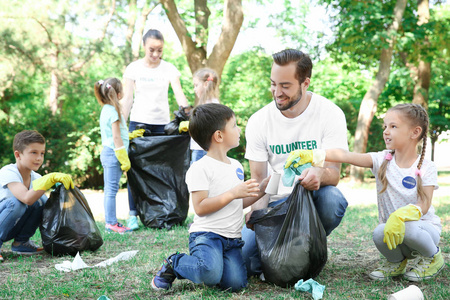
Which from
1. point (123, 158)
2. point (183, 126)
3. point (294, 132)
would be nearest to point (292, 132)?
point (294, 132)

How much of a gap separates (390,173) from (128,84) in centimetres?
294

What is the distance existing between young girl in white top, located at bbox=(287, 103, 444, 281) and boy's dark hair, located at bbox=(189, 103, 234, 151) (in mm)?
435

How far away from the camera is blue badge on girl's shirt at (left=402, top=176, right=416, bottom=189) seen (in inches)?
102

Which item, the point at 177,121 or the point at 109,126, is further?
the point at 177,121

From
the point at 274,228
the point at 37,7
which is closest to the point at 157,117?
the point at 274,228

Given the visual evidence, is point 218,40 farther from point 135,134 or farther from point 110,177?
point 110,177

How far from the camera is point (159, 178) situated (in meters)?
4.64

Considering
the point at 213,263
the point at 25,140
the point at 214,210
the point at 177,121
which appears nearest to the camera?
the point at 213,263

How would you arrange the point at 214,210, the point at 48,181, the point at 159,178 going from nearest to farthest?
1. the point at 214,210
2. the point at 48,181
3. the point at 159,178

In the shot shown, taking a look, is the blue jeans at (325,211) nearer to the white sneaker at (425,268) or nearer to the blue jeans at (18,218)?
the white sneaker at (425,268)

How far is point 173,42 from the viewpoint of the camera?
2370cm

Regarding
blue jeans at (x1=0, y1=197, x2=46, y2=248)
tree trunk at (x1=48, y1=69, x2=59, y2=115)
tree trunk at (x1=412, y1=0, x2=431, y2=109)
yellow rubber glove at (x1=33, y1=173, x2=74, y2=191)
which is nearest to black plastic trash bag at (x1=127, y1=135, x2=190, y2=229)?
blue jeans at (x1=0, y1=197, x2=46, y2=248)

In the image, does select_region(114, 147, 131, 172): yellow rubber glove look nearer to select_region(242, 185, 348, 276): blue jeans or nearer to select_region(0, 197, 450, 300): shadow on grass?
select_region(0, 197, 450, 300): shadow on grass

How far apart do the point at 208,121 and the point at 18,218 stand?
5.81 feet
